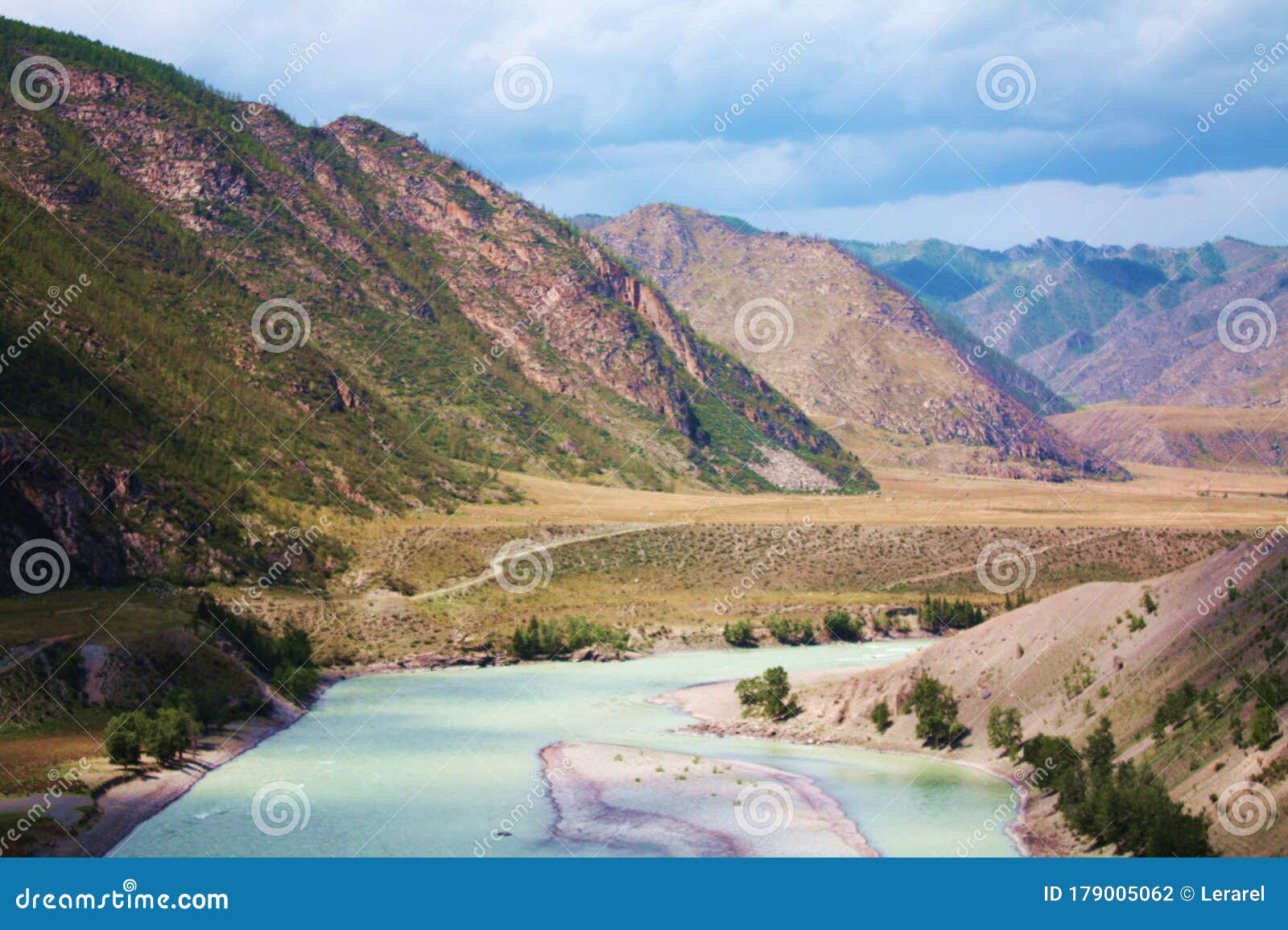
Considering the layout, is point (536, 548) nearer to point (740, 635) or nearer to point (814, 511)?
point (740, 635)

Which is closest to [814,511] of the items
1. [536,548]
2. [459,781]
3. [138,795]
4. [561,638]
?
[536,548]

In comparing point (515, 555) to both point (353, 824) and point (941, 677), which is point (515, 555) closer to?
point (941, 677)

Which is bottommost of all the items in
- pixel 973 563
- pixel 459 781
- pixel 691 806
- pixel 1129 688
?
pixel 459 781

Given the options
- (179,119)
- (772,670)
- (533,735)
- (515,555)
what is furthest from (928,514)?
(179,119)

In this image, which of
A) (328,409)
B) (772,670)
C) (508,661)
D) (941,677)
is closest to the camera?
(941,677)

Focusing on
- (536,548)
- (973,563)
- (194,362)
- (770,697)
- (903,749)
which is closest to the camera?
(903,749)

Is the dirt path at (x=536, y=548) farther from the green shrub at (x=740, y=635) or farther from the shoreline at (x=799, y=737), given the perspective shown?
the shoreline at (x=799, y=737)
